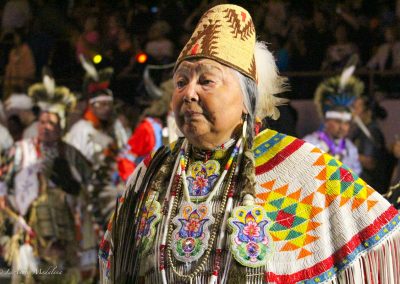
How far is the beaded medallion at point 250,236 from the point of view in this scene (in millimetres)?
3869

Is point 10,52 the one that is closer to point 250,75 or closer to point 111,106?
point 111,106

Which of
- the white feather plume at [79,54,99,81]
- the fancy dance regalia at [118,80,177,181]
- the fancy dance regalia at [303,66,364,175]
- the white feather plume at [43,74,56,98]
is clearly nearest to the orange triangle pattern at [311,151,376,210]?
the fancy dance regalia at [118,80,177,181]

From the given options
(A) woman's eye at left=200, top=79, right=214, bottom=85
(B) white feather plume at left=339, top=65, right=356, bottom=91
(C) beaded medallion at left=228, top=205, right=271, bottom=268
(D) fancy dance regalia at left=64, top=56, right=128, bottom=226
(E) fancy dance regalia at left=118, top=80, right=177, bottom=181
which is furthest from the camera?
(B) white feather plume at left=339, top=65, right=356, bottom=91

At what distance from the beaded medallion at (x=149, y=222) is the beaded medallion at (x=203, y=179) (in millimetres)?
136

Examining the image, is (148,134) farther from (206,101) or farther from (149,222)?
(206,101)

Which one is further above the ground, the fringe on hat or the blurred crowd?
the blurred crowd

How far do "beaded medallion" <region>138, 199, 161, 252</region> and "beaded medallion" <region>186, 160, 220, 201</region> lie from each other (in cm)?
14

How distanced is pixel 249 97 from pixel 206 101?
193 mm

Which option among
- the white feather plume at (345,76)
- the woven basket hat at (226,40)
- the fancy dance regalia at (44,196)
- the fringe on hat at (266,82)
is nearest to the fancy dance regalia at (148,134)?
the fancy dance regalia at (44,196)

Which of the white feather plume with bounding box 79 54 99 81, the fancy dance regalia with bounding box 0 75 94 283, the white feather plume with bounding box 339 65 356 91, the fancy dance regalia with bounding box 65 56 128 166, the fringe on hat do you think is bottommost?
the fringe on hat

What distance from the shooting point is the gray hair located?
13.2 ft

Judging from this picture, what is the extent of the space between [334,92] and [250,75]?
5.93 m

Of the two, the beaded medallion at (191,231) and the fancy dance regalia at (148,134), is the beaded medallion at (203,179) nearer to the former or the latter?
the beaded medallion at (191,231)

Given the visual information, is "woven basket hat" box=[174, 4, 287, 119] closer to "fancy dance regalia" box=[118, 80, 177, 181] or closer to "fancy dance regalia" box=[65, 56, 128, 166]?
"fancy dance regalia" box=[118, 80, 177, 181]
